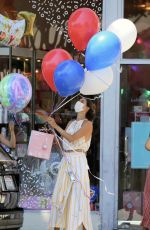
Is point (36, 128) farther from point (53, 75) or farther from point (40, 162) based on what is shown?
point (53, 75)

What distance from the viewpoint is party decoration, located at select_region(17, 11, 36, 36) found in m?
7.06

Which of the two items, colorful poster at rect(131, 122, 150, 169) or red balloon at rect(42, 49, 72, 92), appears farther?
colorful poster at rect(131, 122, 150, 169)

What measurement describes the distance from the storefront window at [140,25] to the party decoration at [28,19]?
4.10 feet

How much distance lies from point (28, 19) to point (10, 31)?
1.09 ft

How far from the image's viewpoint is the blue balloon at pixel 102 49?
4.86m

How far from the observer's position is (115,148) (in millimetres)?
6828

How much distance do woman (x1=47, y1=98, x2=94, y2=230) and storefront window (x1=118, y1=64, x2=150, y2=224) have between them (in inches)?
41.2

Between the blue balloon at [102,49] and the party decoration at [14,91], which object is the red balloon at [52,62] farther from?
the blue balloon at [102,49]

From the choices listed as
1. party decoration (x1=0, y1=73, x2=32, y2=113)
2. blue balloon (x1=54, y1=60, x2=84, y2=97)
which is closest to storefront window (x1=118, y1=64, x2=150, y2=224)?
blue balloon (x1=54, y1=60, x2=84, y2=97)

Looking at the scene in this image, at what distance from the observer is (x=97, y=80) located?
16.9ft

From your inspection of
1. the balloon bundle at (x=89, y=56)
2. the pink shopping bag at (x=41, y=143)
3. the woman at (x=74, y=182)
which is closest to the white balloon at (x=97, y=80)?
the balloon bundle at (x=89, y=56)

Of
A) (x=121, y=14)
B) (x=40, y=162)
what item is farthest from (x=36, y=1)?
(x=40, y=162)

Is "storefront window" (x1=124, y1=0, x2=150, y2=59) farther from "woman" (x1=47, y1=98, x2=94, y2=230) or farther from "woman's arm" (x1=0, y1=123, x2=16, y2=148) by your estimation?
"woman's arm" (x1=0, y1=123, x2=16, y2=148)

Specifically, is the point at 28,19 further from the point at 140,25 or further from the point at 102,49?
the point at 102,49
